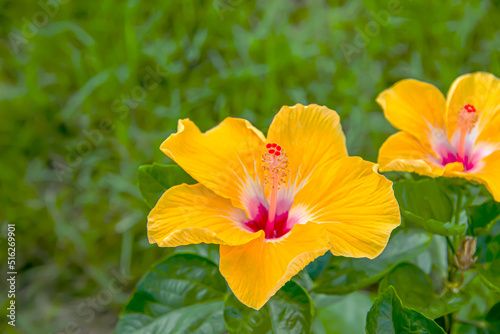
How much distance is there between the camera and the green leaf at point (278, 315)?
688 mm

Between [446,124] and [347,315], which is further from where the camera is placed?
[347,315]

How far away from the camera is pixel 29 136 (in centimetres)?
224

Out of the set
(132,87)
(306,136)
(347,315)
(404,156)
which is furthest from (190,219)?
(132,87)

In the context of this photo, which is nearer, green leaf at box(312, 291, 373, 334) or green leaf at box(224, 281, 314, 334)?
green leaf at box(224, 281, 314, 334)

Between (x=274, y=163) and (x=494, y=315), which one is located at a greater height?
(x=274, y=163)

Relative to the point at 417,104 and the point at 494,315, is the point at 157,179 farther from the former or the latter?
the point at 494,315

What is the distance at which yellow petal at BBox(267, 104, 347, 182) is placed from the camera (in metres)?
0.77

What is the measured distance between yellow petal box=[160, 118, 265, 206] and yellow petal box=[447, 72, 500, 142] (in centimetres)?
32

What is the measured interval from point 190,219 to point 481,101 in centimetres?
52

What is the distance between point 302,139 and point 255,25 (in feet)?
6.28

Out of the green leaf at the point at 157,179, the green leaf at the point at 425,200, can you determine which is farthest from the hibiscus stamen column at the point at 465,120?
the green leaf at the point at 157,179

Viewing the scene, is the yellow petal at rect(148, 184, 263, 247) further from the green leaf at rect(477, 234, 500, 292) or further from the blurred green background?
the blurred green background

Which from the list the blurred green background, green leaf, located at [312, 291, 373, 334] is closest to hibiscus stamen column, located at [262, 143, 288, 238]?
green leaf, located at [312, 291, 373, 334]

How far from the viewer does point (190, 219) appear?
2.32 ft
